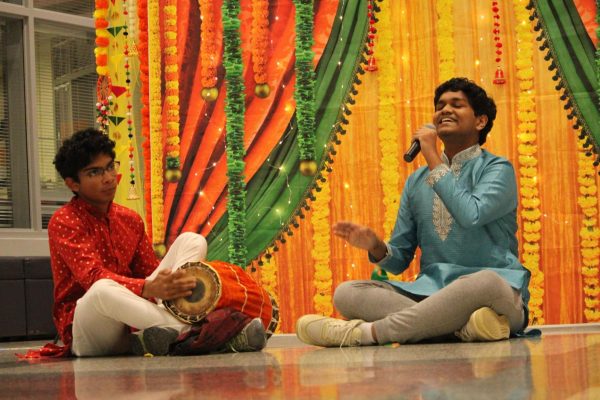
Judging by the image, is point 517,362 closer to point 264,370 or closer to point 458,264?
point 264,370

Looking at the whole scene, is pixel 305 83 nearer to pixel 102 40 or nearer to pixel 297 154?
pixel 297 154

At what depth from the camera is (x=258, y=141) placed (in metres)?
5.13

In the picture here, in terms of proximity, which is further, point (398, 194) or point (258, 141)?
point (258, 141)

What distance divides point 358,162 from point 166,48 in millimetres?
1370

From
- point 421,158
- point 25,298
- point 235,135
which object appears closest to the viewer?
point 421,158

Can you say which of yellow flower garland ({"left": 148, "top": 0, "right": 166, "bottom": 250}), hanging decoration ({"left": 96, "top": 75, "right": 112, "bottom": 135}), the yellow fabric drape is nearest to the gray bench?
hanging decoration ({"left": 96, "top": 75, "right": 112, "bottom": 135})

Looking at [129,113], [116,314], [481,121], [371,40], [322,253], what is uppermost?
[371,40]

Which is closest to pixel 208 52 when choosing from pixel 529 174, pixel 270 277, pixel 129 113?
pixel 129 113

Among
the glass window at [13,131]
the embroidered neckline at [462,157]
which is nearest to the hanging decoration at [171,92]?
the embroidered neckline at [462,157]

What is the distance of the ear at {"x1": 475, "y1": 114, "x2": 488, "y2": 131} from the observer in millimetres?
Result: 3807

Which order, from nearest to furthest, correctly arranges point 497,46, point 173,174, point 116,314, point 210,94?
point 116,314
point 497,46
point 210,94
point 173,174

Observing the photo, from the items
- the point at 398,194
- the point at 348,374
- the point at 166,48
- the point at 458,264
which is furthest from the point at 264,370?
the point at 166,48

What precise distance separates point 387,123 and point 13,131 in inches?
169

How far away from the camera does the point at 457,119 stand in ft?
12.3
